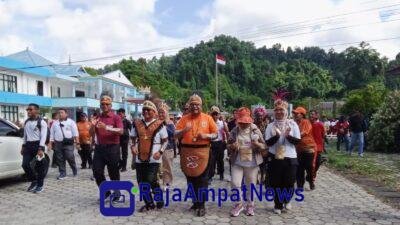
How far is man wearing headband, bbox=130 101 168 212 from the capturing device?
604 centimetres

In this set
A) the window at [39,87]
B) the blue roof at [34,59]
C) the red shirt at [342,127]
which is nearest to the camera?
the red shirt at [342,127]

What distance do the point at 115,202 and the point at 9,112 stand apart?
29.3 m

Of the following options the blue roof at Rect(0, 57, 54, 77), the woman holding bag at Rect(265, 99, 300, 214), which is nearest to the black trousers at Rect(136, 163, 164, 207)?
the woman holding bag at Rect(265, 99, 300, 214)

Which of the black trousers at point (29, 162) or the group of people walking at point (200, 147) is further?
the black trousers at point (29, 162)

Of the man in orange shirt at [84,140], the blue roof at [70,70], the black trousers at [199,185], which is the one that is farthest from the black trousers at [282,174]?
the blue roof at [70,70]

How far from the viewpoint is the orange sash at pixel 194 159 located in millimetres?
5922

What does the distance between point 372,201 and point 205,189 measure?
3096mm

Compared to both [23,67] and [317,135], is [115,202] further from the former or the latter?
[23,67]

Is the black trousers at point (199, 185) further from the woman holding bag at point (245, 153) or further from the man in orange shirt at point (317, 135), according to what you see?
the man in orange shirt at point (317, 135)

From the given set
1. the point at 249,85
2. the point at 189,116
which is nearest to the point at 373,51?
the point at 249,85

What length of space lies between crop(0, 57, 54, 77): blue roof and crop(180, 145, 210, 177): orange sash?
2853 centimetres

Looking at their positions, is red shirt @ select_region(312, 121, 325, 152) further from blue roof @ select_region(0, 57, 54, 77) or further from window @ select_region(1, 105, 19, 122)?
window @ select_region(1, 105, 19, 122)

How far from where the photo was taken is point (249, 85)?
265ft

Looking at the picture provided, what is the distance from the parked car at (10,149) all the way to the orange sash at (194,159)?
412 cm
